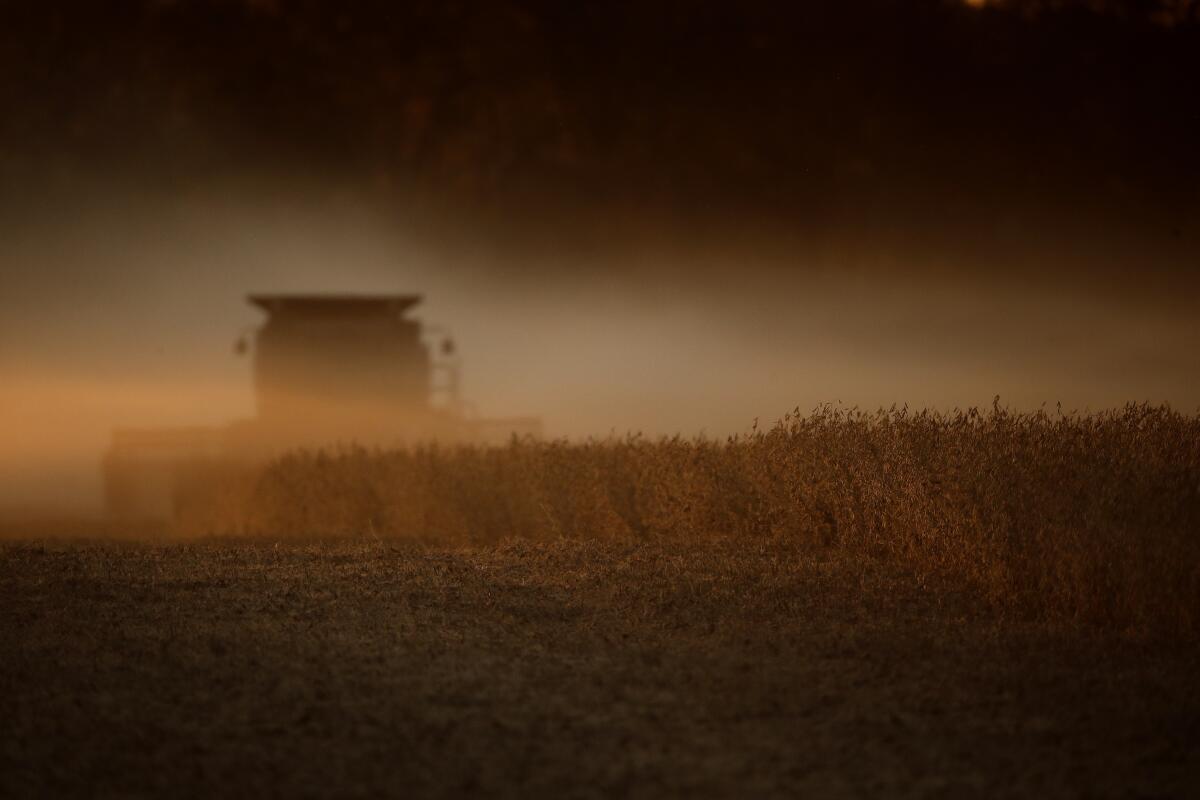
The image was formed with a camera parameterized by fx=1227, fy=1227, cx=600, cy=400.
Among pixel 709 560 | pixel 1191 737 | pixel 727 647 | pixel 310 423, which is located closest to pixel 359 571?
pixel 709 560

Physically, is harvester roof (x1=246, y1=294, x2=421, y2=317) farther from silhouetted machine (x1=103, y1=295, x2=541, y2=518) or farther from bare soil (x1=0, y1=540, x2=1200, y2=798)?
bare soil (x1=0, y1=540, x2=1200, y2=798)

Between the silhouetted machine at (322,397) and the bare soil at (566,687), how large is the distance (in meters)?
12.6

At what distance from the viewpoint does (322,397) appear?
20781 mm

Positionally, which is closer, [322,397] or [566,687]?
[566,687]

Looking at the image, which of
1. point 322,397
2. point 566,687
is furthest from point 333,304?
point 566,687

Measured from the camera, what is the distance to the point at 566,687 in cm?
518

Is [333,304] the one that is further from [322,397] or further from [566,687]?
[566,687]

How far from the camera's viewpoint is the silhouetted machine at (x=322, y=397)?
2044 cm

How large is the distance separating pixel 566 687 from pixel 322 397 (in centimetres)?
1630

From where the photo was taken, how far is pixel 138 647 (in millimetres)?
5949

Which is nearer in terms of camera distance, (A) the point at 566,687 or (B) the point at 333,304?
(A) the point at 566,687

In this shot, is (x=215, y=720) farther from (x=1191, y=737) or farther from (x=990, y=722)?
(x=1191, y=737)

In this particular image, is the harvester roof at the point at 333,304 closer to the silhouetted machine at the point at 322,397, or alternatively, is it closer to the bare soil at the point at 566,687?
the silhouetted machine at the point at 322,397

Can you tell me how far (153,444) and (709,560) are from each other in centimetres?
1477
